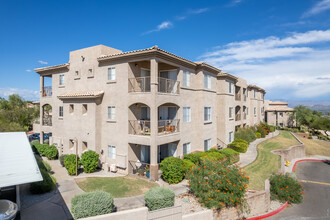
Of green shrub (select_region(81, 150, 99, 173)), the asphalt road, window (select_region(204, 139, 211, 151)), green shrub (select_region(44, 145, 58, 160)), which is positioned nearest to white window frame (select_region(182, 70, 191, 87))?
window (select_region(204, 139, 211, 151))

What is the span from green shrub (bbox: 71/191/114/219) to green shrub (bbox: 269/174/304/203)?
41.0 feet

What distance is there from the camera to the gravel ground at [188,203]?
11430mm

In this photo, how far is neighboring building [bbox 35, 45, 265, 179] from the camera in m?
16.9

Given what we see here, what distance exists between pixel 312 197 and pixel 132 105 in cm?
1707

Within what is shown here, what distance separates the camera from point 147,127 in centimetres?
1819

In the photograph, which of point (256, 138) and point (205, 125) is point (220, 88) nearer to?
point (205, 125)

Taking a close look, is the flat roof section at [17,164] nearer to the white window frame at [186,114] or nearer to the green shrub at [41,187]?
the green shrub at [41,187]

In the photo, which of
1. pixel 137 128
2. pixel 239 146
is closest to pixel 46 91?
pixel 137 128

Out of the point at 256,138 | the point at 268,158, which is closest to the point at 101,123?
the point at 268,158

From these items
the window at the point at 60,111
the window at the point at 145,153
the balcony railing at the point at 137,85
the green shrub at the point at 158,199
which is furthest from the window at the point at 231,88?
the window at the point at 60,111

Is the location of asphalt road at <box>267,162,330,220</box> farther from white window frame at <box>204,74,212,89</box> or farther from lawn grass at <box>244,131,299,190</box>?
white window frame at <box>204,74,212,89</box>

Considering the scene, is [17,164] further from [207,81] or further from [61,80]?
[207,81]

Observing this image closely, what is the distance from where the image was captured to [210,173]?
12.9 meters

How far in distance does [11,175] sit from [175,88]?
14491 mm
